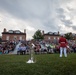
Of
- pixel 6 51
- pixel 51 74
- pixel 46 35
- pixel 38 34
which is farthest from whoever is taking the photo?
pixel 46 35

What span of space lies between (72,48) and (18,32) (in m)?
72.0

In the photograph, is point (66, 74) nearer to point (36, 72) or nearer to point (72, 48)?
point (36, 72)

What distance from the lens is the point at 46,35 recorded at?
115500 mm

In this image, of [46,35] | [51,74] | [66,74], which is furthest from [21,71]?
[46,35]

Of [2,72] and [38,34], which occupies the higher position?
[38,34]

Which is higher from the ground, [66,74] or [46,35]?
[46,35]

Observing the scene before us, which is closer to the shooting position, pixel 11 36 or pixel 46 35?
pixel 11 36

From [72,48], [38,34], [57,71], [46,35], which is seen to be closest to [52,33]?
[46,35]

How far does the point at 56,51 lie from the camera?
33469 mm

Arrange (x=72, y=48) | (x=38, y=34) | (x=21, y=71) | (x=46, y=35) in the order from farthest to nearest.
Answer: (x=46, y=35), (x=38, y=34), (x=72, y=48), (x=21, y=71)

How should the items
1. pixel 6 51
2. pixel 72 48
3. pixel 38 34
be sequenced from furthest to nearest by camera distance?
pixel 38 34
pixel 72 48
pixel 6 51

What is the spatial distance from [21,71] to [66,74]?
2008 mm

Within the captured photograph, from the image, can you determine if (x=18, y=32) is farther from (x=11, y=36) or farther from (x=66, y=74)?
(x=66, y=74)

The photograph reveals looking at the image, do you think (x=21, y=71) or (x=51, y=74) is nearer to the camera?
(x=51, y=74)
